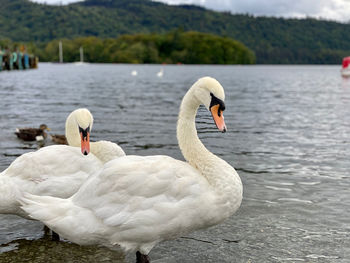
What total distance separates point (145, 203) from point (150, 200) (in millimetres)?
60

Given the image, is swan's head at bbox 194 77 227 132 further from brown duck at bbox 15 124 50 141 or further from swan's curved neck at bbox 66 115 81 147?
brown duck at bbox 15 124 50 141

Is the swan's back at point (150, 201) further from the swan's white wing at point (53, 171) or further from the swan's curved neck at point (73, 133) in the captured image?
the swan's curved neck at point (73, 133)

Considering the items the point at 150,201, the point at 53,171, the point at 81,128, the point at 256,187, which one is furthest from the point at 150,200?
the point at 256,187

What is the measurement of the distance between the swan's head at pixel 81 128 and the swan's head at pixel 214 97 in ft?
6.81

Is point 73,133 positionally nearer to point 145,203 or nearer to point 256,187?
point 145,203

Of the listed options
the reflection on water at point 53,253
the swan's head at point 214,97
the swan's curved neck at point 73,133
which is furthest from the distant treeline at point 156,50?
the swan's head at point 214,97

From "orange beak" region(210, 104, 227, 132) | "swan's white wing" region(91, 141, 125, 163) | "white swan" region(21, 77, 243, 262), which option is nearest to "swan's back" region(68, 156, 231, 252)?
"white swan" region(21, 77, 243, 262)

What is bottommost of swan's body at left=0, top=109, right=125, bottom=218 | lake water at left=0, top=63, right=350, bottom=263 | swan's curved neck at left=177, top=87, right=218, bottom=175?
lake water at left=0, top=63, right=350, bottom=263

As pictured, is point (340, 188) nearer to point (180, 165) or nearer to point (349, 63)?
point (180, 165)

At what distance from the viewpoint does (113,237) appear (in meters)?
4.83

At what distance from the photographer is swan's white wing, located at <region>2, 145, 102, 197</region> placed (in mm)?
6000

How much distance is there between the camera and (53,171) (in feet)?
19.9

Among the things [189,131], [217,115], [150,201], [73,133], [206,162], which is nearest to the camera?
[150,201]

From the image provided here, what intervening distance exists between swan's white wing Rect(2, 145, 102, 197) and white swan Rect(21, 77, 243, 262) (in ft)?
3.29
